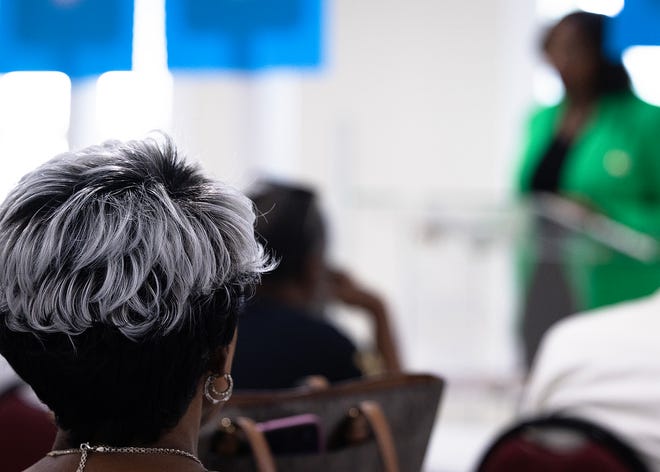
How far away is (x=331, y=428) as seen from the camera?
69.6 inches

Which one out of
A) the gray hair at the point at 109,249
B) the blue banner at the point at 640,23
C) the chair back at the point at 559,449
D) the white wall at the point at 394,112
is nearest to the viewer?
the gray hair at the point at 109,249

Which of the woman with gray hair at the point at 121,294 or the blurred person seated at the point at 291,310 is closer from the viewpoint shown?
the woman with gray hair at the point at 121,294

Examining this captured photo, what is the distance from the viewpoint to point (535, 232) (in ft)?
15.2

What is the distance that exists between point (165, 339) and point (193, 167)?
20 centimetres

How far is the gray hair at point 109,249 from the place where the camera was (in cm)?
112

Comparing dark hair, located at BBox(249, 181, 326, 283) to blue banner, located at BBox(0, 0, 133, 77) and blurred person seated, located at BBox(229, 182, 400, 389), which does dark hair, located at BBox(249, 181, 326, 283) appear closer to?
blurred person seated, located at BBox(229, 182, 400, 389)

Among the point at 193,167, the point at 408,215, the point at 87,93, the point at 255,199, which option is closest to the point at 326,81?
the point at 408,215


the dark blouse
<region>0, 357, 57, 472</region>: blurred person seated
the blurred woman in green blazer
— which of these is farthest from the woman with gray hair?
the dark blouse

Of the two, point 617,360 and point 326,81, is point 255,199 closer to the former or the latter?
point 617,360

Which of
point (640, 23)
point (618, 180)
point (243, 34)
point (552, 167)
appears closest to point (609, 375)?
point (640, 23)

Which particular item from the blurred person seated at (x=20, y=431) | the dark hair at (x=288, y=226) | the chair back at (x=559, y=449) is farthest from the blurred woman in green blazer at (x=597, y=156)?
the blurred person seated at (x=20, y=431)

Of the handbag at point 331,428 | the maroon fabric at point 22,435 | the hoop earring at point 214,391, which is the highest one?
the hoop earring at point 214,391

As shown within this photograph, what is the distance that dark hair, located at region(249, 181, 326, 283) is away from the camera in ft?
8.04

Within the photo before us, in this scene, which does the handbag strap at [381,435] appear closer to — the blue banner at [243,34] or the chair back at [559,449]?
the chair back at [559,449]
